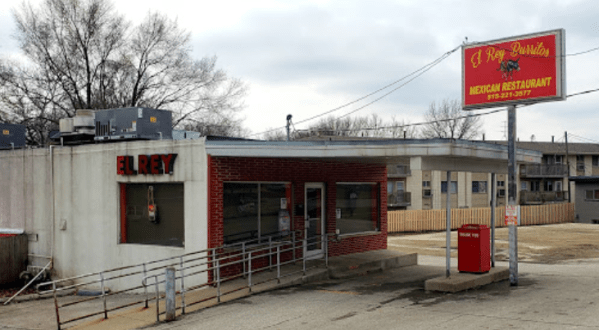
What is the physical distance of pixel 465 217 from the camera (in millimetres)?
41375

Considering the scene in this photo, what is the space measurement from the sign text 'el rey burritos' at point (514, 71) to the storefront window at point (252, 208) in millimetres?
5401

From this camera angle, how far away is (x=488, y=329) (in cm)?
941

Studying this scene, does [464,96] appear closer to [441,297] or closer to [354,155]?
[354,155]

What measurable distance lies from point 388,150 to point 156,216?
629 centimetres

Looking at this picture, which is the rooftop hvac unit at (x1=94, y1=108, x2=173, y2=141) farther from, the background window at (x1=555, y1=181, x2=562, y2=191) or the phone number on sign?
the background window at (x1=555, y1=181, x2=562, y2=191)

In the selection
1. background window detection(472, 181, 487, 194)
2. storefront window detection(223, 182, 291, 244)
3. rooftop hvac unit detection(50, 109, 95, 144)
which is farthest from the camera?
background window detection(472, 181, 487, 194)

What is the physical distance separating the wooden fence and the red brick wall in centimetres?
1793

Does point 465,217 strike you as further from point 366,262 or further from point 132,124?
point 132,124

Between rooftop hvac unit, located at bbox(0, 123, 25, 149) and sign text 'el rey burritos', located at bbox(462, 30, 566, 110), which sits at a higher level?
sign text 'el rey burritos', located at bbox(462, 30, 566, 110)

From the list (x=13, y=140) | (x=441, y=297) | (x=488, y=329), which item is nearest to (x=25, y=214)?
(x=13, y=140)

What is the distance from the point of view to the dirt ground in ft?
75.0

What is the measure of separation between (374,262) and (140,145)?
22.8 ft

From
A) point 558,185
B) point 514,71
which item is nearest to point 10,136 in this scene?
point 514,71

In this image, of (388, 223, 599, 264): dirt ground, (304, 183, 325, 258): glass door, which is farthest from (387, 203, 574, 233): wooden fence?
(304, 183, 325, 258): glass door
